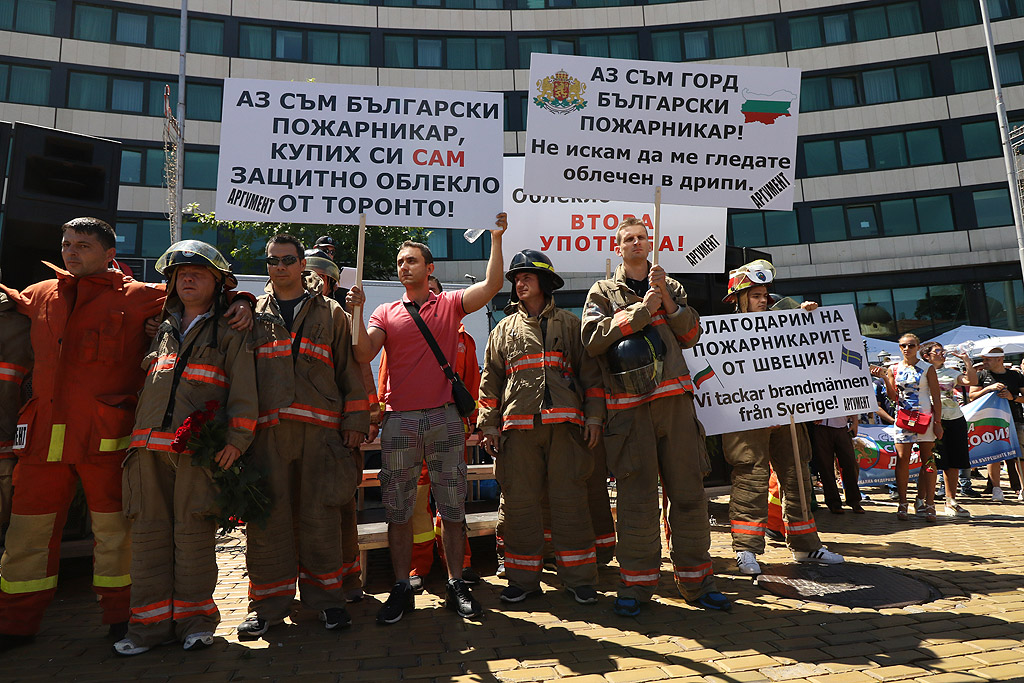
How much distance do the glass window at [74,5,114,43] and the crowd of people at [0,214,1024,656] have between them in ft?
91.4

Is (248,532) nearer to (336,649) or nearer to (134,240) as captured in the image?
(336,649)

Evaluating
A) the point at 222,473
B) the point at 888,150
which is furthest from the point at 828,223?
the point at 222,473

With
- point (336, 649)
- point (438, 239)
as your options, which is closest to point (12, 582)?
point (336, 649)

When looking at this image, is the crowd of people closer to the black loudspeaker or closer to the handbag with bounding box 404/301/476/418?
the handbag with bounding box 404/301/476/418

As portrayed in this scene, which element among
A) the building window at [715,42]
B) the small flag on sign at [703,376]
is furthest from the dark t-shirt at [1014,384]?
the building window at [715,42]

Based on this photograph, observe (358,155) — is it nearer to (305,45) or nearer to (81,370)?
(81,370)

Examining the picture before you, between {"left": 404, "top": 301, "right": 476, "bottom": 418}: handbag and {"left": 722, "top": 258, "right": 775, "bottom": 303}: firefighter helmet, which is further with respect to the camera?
{"left": 722, "top": 258, "right": 775, "bottom": 303}: firefighter helmet

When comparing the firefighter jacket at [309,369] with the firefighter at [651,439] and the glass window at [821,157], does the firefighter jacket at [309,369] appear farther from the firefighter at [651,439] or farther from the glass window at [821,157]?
the glass window at [821,157]

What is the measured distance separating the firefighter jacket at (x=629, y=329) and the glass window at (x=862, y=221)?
2641cm

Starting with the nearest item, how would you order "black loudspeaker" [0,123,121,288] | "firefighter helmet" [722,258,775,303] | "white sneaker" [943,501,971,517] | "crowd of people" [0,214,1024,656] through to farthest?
"crowd of people" [0,214,1024,656]
"black loudspeaker" [0,123,121,288]
"firefighter helmet" [722,258,775,303]
"white sneaker" [943,501,971,517]

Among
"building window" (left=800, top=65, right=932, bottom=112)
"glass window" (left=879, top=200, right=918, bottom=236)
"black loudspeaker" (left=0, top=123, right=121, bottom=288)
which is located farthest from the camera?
"building window" (left=800, top=65, right=932, bottom=112)

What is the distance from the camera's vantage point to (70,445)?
3615 millimetres

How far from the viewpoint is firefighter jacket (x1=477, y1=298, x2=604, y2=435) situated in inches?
164

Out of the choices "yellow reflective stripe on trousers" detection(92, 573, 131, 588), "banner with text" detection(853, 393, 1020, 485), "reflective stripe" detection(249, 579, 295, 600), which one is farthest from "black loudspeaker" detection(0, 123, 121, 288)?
"banner with text" detection(853, 393, 1020, 485)
